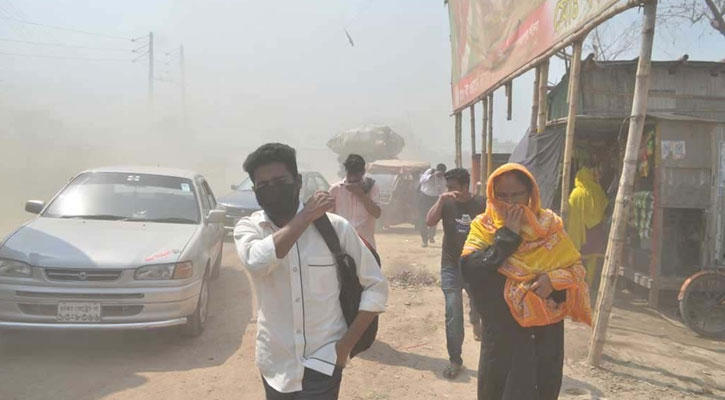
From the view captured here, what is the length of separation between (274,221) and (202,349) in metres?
3.25

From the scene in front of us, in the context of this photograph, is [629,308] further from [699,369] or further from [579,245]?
[699,369]

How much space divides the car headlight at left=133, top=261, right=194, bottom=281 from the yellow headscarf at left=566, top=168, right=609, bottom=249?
15.7 ft

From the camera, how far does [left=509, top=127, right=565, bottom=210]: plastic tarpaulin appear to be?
654 centimetres

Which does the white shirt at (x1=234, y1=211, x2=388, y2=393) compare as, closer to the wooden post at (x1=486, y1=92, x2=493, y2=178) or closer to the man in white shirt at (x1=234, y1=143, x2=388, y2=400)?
the man in white shirt at (x1=234, y1=143, x2=388, y2=400)

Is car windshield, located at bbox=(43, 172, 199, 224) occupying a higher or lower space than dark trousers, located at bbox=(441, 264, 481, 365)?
higher

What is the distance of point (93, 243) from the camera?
4500 mm

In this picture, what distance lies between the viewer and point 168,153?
33.8 m

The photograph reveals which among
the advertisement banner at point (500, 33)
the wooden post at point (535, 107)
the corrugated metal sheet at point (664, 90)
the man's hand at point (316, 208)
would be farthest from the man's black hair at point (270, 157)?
the corrugated metal sheet at point (664, 90)

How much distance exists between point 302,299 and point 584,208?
18.8 ft

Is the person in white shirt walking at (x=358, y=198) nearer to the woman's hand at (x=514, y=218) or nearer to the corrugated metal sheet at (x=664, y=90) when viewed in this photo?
the woman's hand at (x=514, y=218)

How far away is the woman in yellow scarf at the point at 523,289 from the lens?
92.9 inches

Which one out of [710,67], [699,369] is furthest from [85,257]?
[710,67]

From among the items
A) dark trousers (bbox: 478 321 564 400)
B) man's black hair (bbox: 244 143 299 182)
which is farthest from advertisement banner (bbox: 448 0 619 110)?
man's black hair (bbox: 244 143 299 182)

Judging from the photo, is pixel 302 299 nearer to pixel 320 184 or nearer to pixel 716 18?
pixel 320 184
